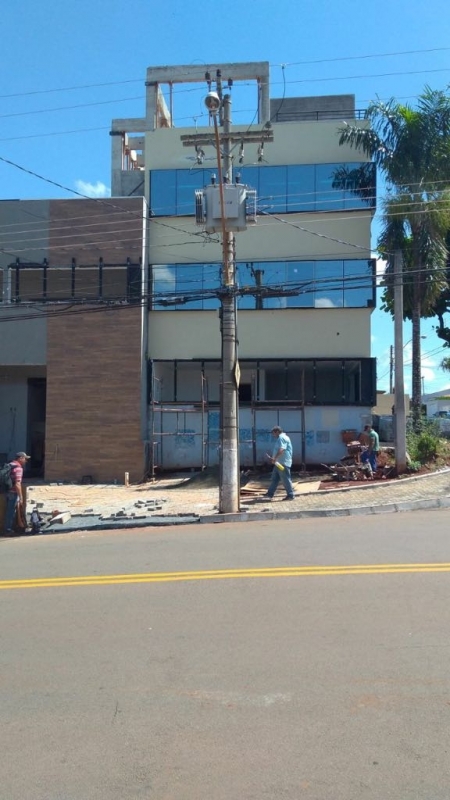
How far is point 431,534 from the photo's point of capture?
9727 millimetres

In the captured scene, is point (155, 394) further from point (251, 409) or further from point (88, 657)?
point (88, 657)

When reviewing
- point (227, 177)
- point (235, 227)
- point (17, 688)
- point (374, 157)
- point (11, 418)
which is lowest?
point (17, 688)

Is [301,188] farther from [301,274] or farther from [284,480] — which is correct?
[284,480]

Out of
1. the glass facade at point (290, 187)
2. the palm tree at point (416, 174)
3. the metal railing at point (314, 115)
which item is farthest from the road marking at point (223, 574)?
the metal railing at point (314, 115)

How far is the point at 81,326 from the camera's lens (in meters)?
22.9

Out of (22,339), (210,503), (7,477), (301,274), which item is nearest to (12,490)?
(7,477)

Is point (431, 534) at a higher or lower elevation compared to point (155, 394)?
lower

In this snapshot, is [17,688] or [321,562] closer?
[17,688]

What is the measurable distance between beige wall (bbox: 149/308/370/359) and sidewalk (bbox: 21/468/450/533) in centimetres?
612

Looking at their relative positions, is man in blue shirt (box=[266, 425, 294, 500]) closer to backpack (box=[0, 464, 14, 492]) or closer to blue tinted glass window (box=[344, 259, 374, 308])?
backpack (box=[0, 464, 14, 492])

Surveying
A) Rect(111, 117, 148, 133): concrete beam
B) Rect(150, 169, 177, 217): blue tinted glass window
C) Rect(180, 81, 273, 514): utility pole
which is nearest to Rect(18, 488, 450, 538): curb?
Rect(180, 81, 273, 514): utility pole

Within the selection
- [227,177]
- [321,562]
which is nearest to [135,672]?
[321,562]

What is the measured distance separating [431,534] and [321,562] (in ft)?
8.69

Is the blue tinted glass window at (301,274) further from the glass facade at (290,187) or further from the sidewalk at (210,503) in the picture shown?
the sidewalk at (210,503)
